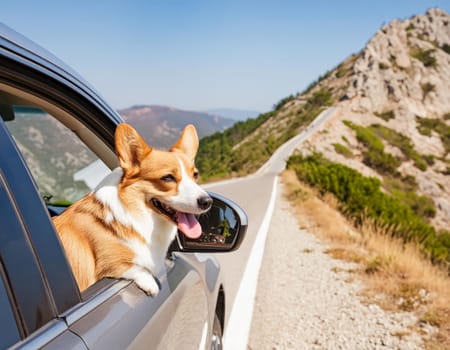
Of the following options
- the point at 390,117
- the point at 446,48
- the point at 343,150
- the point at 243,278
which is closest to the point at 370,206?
the point at 243,278

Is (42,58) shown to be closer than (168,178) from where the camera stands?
Yes

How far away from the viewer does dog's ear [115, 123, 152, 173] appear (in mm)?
1912

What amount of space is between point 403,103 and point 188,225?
9294 centimetres

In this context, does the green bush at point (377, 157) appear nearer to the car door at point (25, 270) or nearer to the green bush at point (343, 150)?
the green bush at point (343, 150)

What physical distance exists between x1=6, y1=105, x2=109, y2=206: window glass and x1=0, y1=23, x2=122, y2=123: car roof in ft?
1.51

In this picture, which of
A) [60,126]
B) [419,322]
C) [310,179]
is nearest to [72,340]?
[60,126]

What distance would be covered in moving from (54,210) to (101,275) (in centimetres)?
119

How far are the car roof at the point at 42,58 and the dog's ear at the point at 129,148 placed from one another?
262 mm

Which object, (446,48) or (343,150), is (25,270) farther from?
(446,48)

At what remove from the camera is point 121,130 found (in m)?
1.90

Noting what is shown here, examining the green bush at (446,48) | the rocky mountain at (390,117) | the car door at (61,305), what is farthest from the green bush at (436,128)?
the car door at (61,305)

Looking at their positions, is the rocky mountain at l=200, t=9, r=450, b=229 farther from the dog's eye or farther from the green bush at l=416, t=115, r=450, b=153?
the dog's eye

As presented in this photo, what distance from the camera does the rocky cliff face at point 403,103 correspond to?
68.2m

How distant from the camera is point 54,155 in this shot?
291 centimetres
